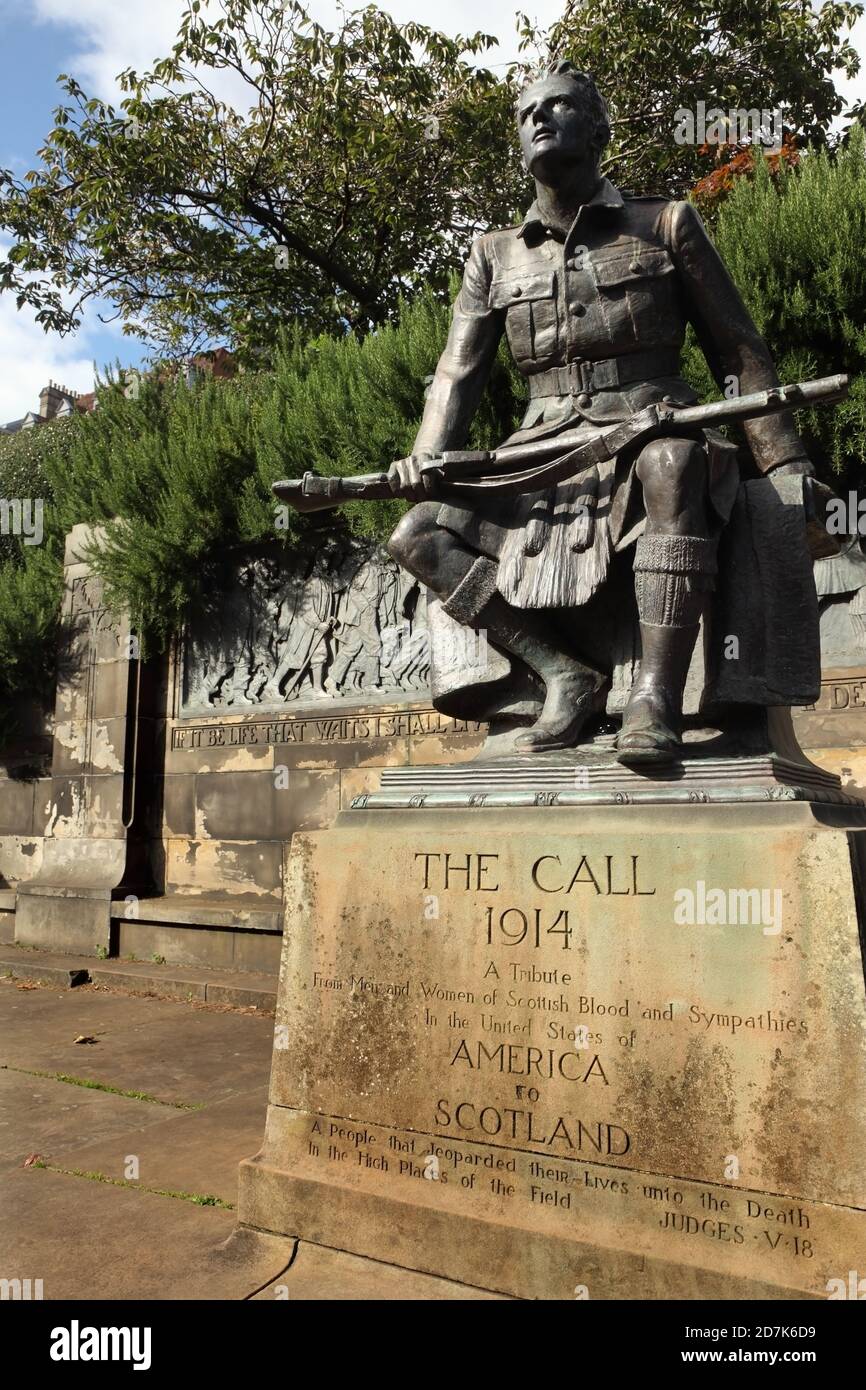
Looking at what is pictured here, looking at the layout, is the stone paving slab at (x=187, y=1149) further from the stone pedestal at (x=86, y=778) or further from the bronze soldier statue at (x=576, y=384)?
the stone pedestal at (x=86, y=778)

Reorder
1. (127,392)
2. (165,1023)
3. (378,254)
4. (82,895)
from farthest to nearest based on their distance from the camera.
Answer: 1. (378,254)
2. (127,392)
3. (82,895)
4. (165,1023)

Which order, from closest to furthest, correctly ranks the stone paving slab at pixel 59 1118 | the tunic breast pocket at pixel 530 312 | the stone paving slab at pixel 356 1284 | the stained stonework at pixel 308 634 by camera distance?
the stone paving slab at pixel 356 1284 → the tunic breast pocket at pixel 530 312 → the stone paving slab at pixel 59 1118 → the stained stonework at pixel 308 634

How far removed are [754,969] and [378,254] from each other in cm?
1397

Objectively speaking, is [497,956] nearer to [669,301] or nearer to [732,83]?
[669,301]

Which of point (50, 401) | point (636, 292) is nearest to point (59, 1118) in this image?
point (636, 292)

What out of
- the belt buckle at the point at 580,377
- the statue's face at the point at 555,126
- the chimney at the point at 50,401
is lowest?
the belt buckle at the point at 580,377

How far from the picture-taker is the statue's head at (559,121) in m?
3.69

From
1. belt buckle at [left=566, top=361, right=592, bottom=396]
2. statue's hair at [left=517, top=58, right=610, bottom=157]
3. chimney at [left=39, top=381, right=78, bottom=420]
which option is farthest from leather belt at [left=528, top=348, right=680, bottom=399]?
chimney at [left=39, top=381, right=78, bottom=420]

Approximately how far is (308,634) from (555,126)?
20.1 feet

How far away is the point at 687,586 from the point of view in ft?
10.4

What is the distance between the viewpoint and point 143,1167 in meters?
3.82

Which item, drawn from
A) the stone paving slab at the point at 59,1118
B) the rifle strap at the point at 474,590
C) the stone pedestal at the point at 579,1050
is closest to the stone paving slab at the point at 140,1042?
the stone paving slab at the point at 59,1118

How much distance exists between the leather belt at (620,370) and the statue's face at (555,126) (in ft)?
2.38
